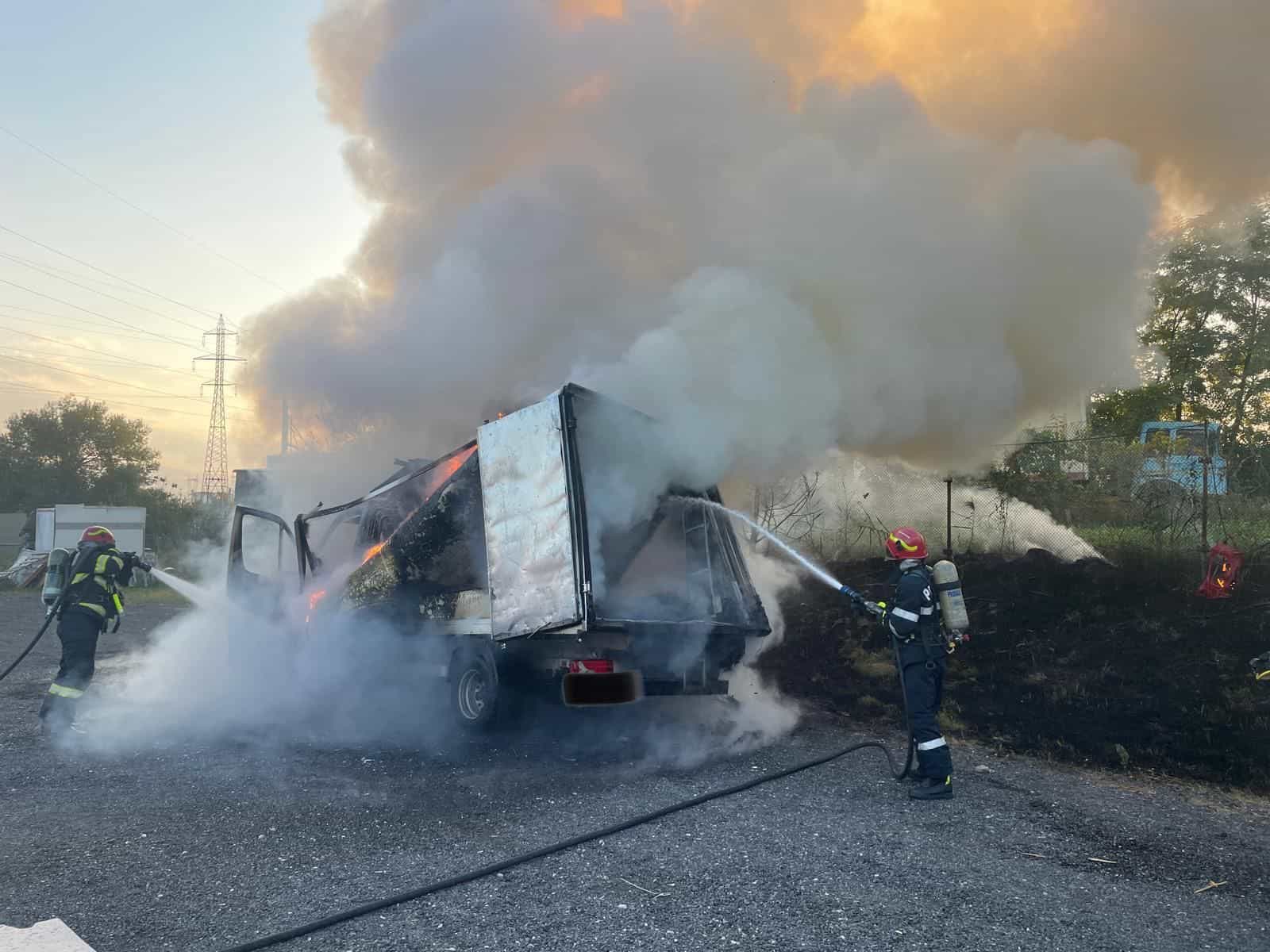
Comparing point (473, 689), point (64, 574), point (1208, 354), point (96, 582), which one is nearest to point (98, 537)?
point (96, 582)

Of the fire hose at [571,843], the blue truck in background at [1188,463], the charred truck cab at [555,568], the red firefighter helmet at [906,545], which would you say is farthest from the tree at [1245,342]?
the fire hose at [571,843]

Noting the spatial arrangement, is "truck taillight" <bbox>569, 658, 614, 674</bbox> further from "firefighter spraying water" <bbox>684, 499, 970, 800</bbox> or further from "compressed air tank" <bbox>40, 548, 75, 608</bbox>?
"compressed air tank" <bbox>40, 548, 75, 608</bbox>

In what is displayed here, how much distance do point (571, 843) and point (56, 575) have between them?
5982 mm

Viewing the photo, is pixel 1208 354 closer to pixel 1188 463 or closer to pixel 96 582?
pixel 1188 463

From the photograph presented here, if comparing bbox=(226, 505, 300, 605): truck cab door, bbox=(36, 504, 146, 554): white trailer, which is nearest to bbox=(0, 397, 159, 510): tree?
bbox=(36, 504, 146, 554): white trailer

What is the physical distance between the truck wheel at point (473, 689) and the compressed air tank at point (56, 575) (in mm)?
3579

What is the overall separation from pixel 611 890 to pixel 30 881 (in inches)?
101

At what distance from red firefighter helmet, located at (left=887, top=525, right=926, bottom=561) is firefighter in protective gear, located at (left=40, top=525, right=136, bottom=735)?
6.23m

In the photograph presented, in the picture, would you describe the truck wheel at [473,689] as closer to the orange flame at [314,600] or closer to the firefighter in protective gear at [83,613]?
the orange flame at [314,600]

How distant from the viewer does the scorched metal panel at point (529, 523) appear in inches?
226

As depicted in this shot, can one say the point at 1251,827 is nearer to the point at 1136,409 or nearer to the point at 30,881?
the point at 30,881

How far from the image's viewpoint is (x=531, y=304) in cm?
977

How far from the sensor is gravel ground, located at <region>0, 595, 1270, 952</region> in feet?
11.1

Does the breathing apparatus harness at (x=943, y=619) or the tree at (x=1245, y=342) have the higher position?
the tree at (x=1245, y=342)
